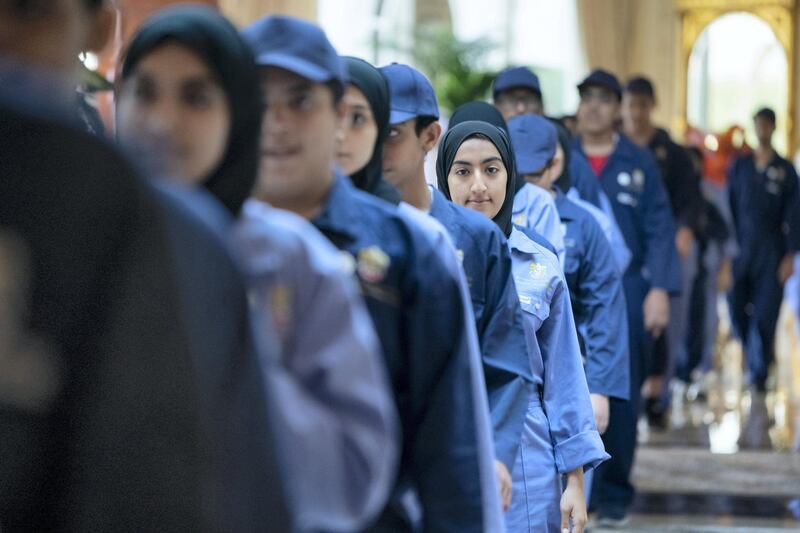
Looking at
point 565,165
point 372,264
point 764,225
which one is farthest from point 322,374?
point 764,225

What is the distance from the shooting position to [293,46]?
2.23m

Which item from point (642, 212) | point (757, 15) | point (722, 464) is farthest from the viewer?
point (757, 15)

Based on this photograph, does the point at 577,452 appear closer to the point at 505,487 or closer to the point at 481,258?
the point at 481,258

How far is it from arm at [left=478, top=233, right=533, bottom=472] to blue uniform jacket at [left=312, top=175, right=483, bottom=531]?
2.55ft

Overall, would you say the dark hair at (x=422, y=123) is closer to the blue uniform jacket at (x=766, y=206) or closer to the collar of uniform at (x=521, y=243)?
the collar of uniform at (x=521, y=243)

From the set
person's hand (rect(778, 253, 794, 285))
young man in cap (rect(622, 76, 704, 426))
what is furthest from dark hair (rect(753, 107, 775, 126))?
young man in cap (rect(622, 76, 704, 426))

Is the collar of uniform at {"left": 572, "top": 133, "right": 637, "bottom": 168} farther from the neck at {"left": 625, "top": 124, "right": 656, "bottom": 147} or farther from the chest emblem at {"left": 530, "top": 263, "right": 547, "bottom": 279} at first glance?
the chest emblem at {"left": 530, "top": 263, "right": 547, "bottom": 279}

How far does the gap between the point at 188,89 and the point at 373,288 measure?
0.71 meters

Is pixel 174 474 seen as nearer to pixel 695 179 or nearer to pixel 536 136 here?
pixel 536 136

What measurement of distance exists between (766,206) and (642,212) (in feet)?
18.3

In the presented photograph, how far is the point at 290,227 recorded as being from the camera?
1.71 m

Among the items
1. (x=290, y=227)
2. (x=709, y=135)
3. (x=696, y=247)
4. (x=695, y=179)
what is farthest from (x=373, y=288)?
(x=709, y=135)

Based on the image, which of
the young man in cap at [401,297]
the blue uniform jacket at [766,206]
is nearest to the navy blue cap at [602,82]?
the blue uniform jacket at [766,206]

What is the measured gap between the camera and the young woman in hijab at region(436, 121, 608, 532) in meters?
3.97
